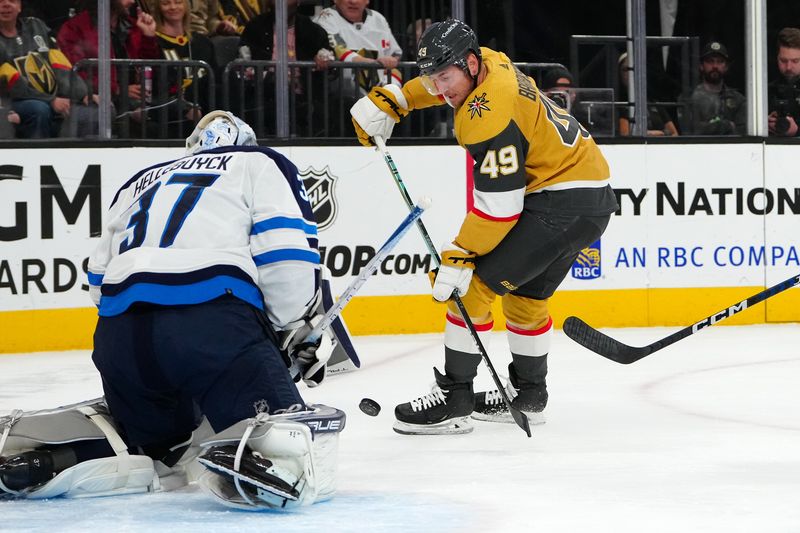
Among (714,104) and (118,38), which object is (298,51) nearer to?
(118,38)

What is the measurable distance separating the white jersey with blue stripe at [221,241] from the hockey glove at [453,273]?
2.29 ft

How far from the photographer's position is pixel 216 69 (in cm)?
565

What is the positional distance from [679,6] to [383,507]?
415 centimetres

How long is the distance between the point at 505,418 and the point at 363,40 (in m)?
2.69

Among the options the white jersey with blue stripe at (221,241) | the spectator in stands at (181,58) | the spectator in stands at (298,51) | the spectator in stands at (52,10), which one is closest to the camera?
the white jersey with blue stripe at (221,241)

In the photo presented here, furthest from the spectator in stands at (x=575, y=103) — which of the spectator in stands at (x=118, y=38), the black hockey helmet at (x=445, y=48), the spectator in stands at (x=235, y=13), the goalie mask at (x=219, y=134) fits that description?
the goalie mask at (x=219, y=134)

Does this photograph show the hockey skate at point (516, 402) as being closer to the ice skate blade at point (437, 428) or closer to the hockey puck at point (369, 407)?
the ice skate blade at point (437, 428)

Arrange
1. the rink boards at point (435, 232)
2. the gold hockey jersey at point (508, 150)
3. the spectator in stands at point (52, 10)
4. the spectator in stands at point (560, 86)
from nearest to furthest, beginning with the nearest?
the gold hockey jersey at point (508, 150)
the rink boards at point (435, 232)
the spectator in stands at point (52, 10)
the spectator in stands at point (560, 86)

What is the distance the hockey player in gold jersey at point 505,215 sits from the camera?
10.8ft

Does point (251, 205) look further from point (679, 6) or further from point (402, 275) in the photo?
point (679, 6)

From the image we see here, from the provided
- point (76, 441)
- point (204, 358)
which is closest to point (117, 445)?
point (76, 441)

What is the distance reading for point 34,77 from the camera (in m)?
5.39

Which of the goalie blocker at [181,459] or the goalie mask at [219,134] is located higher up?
the goalie mask at [219,134]

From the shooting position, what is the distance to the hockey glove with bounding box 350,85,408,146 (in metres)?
3.71
